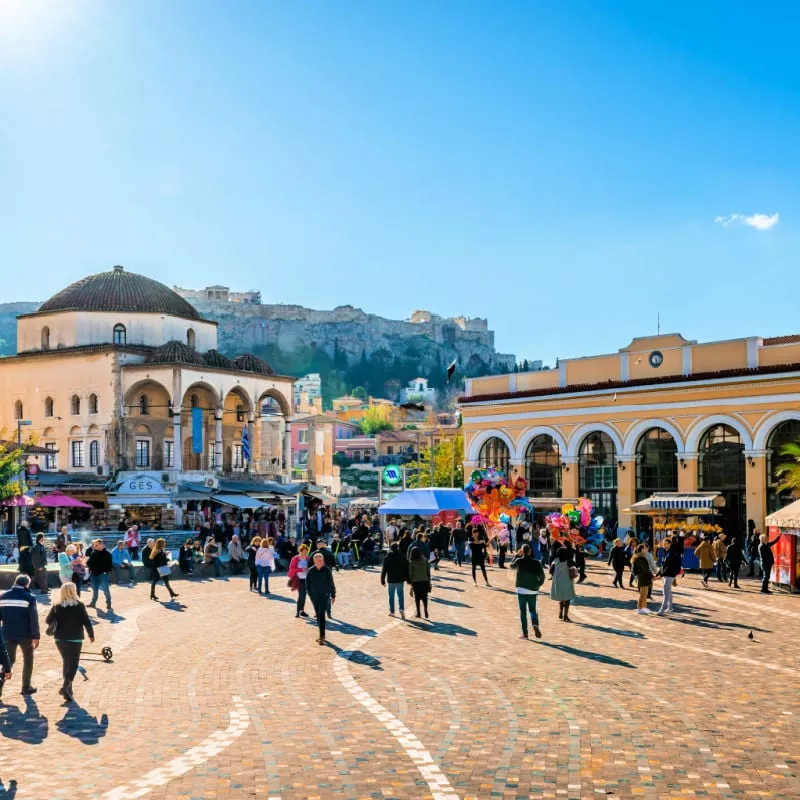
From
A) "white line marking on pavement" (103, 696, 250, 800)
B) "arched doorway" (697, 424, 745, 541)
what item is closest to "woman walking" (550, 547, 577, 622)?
"white line marking on pavement" (103, 696, 250, 800)

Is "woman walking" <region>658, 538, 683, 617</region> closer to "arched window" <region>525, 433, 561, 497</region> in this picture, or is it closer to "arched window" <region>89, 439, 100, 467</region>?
"arched window" <region>525, 433, 561, 497</region>

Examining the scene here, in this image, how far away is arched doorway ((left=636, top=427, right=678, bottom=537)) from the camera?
40438 millimetres

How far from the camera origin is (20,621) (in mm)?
13156

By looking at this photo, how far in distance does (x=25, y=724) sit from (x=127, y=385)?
50.2 m

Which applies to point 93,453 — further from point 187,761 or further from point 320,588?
point 187,761

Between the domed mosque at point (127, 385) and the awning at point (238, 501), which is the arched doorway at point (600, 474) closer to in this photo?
the awning at point (238, 501)

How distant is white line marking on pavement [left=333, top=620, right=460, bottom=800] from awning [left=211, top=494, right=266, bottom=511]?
127ft

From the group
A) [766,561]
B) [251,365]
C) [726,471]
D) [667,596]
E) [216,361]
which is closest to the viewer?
[667,596]

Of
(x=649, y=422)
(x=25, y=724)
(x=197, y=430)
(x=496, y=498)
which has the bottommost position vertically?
(x=25, y=724)

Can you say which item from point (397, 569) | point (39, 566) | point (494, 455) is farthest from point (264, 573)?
point (494, 455)

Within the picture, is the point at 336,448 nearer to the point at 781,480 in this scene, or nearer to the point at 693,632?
the point at 781,480

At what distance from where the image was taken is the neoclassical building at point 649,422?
37.4 meters

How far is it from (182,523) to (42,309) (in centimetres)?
1767

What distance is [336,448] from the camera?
15700 centimetres
